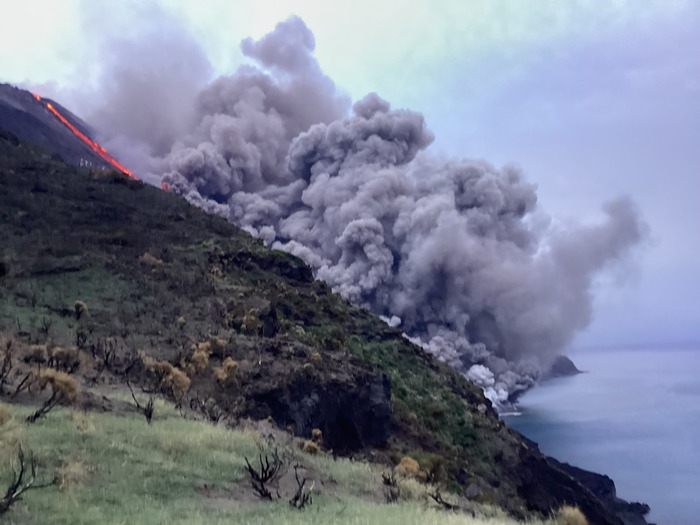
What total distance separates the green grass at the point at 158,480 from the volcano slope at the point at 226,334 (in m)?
2.38

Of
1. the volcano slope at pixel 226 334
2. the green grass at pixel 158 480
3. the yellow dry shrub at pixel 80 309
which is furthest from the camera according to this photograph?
the yellow dry shrub at pixel 80 309

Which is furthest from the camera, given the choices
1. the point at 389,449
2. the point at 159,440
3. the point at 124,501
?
the point at 389,449

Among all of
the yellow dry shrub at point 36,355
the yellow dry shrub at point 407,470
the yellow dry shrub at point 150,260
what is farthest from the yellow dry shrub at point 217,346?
the yellow dry shrub at point 150,260

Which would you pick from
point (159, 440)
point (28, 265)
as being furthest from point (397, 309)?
point (159, 440)

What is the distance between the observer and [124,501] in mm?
9211

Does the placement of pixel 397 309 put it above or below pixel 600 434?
above

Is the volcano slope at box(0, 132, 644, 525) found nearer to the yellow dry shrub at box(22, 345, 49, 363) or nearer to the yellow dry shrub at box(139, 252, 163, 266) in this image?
the yellow dry shrub at box(139, 252, 163, 266)

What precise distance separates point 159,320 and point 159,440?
17.4m

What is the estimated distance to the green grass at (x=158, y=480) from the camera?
8766 mm

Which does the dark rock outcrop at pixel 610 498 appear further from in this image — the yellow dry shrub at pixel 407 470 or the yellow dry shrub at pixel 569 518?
the yellow dry shrub at pixel 569 518

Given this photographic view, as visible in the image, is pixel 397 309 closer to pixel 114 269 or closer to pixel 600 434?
pixel 600 434

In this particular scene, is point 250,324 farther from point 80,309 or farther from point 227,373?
point 227,373

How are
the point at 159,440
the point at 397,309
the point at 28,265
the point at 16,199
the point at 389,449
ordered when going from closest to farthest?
the point at 159,440 → the point at 389,449 → the point at 28,265 → the point at 16,199 → the point at 397,309

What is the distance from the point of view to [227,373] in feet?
76.4
